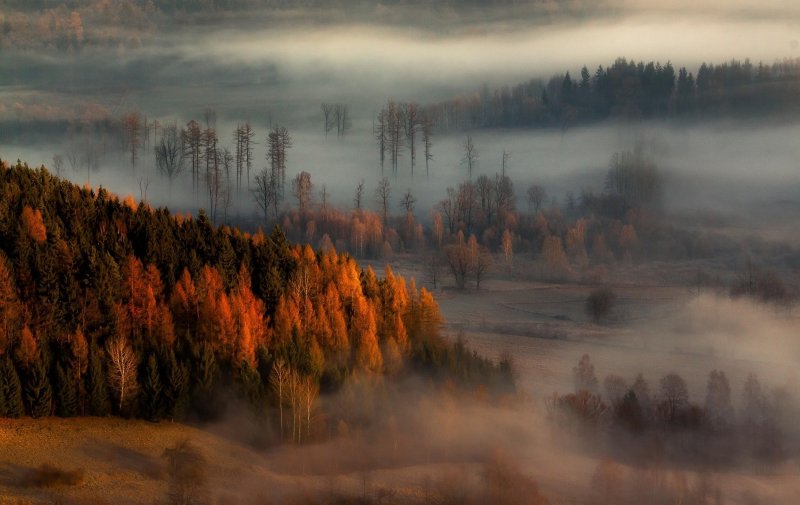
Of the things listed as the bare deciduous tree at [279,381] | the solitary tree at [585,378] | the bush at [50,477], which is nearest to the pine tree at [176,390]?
the bare deciduous tree at [279,381]

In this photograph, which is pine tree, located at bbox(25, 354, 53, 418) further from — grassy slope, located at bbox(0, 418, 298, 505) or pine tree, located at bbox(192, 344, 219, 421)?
pine tree, located at bbox(192, 344, 219, 421)

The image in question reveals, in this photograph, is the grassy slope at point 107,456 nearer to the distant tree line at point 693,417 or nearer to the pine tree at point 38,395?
the pine tree at point 38,395

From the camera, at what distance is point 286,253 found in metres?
92.5

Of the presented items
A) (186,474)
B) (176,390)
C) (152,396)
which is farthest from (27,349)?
(186,474)

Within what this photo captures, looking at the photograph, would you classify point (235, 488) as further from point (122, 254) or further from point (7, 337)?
point (122, 254)

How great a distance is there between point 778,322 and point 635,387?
2006 inches

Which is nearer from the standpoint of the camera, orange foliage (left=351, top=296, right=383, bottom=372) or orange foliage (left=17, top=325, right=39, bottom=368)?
A: orange foliage (left=17, top=325, right=39, bottom=368)

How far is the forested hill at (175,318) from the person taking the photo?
7156 centimetres

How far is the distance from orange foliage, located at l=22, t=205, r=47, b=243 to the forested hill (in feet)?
0.36

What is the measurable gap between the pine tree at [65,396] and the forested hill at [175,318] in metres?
0.08

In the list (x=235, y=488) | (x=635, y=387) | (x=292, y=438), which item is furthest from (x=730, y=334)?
(x=235, y=488)

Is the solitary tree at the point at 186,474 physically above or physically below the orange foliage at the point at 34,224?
below

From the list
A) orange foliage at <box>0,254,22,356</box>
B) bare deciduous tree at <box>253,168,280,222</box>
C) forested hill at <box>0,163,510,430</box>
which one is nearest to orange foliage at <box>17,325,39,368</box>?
forested hill at <box>0,163,510,430</box>

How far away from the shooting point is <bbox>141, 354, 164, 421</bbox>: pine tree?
71.4 m
